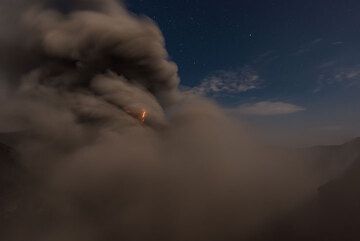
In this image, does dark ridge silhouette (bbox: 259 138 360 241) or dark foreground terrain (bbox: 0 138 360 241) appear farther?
dark foreground terrain (bbox: 0 138 360 241)

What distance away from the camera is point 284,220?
109500mm

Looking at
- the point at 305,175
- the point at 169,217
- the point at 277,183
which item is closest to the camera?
the point at 169,217

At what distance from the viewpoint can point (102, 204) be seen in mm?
96688

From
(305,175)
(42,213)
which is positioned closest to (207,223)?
(42,213)

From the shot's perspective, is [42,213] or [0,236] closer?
[42,213]

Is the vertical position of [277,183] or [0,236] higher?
[277,183]

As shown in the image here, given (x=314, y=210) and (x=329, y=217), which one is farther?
(x=314, y=210)

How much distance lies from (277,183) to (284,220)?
34314mm

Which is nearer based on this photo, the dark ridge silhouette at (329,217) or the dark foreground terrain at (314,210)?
the dark ridge silhouette at (329,217)

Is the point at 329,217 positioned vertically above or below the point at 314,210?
below

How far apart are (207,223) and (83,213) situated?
3348 cm

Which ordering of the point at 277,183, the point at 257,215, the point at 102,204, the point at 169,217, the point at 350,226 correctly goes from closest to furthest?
the point at 350,226
the point at 102,204
the point at 169,217
the point at 257,215
the point at 277,183

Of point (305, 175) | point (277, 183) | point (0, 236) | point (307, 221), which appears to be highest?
point (305, 175)

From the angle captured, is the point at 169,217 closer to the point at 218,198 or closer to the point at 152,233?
the point at 152,233
